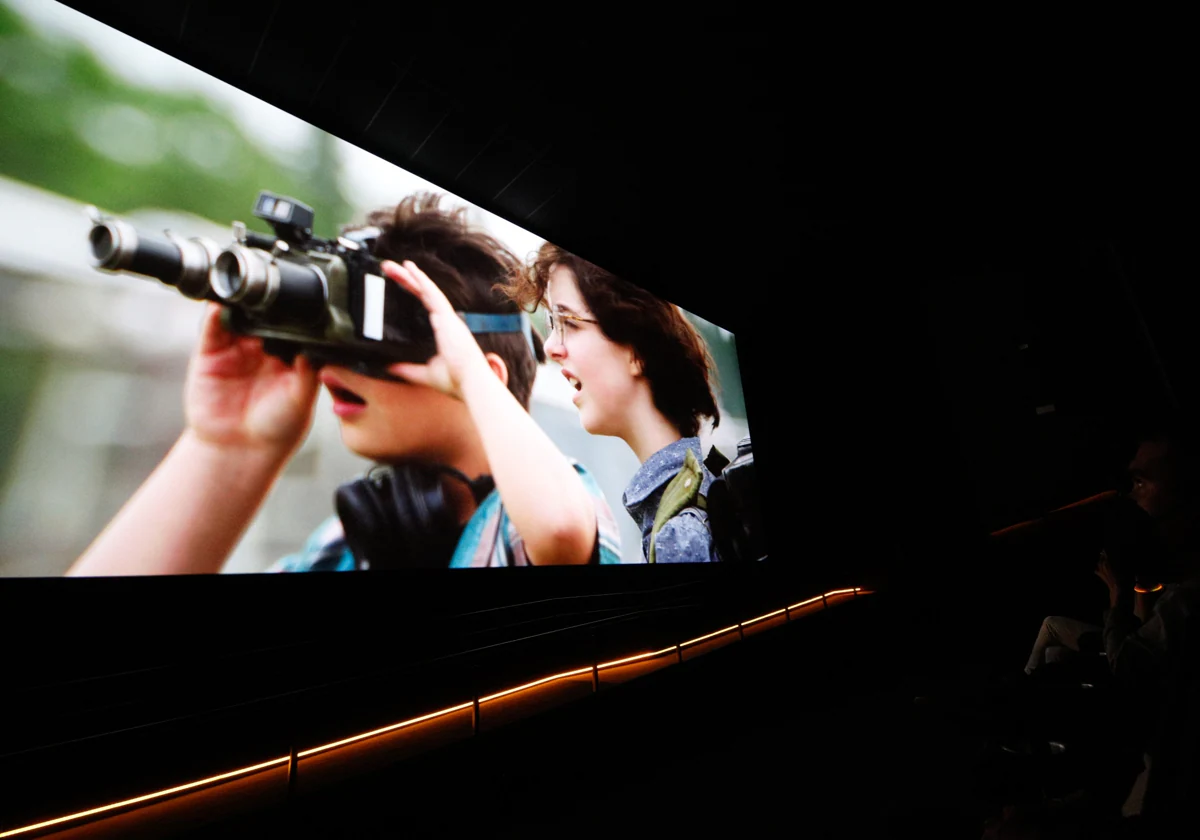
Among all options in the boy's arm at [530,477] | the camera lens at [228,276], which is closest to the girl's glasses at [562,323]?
the boy's arm at [530,477]

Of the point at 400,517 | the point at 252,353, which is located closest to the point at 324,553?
the point at 400,517

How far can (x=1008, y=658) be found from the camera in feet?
8.30

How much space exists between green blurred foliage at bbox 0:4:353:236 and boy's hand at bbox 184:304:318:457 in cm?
38

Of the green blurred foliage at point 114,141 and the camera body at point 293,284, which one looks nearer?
the green blurred foliage at point 114,141

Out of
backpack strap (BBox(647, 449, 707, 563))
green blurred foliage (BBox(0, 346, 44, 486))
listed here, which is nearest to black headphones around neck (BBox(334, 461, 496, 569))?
green blurred foliage (BBox(0, 346, 44, 486))

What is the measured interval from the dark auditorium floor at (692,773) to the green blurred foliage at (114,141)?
172 cm

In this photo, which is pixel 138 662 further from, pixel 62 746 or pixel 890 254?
pixel 890 254

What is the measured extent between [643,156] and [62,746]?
2975 mm

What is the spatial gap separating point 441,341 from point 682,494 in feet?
5.22

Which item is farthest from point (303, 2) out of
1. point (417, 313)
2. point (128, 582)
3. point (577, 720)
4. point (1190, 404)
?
point (1190, 404)

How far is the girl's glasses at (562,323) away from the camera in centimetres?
302

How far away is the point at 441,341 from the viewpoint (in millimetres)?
2479

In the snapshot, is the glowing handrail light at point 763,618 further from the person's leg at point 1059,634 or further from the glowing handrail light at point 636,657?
the person's leg at point 1059,634

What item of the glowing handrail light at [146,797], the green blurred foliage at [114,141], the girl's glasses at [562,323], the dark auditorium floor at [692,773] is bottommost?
the dark auditorium floor at [692,773]
